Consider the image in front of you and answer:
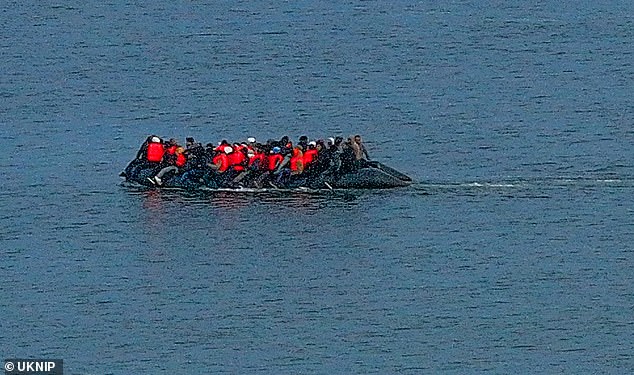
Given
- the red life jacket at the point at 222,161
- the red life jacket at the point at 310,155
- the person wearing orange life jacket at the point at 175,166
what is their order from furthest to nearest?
the person wearing orange life jacket at the point at 175,166 → the red life jacket at the point at 222,161 → the red life jacket at the point at 310,155

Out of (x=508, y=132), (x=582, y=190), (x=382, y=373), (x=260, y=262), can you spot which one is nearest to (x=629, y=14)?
(x=508, y=132)

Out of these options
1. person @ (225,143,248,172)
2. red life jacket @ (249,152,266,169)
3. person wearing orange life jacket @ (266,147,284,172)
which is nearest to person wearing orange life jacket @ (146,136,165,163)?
person @ (225,143,248,172)

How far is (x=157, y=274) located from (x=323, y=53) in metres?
75.2

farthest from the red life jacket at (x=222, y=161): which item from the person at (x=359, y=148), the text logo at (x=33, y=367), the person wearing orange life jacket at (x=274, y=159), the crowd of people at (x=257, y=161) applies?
the text logo at (x=33, y=367)

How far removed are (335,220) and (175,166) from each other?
31.3 feet

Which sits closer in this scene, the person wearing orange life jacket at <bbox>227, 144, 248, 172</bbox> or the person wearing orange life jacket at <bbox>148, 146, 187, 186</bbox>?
the person wearing orange life jacket at <bbox>227, 144, 248, 172</bbox>

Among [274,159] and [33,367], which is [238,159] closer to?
[274,159]

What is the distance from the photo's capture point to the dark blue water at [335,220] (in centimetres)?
7388

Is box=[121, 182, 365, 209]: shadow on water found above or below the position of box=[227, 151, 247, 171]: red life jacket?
below

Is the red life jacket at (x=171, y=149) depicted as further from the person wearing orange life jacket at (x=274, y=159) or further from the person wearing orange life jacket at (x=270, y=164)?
the person wearing orange life jacket at (x=274, y=159)

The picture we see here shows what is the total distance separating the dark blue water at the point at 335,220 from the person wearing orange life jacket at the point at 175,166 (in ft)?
3.05

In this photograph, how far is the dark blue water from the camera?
73.9m

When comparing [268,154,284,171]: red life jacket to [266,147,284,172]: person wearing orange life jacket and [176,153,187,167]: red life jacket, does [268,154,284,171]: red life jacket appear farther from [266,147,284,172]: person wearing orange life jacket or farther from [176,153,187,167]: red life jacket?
[176,153,187,167]: red life jacket

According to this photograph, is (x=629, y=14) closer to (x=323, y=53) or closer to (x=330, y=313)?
(x=323, y=53)
